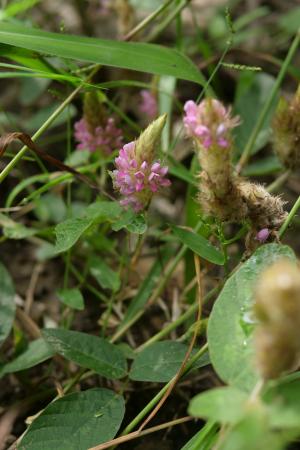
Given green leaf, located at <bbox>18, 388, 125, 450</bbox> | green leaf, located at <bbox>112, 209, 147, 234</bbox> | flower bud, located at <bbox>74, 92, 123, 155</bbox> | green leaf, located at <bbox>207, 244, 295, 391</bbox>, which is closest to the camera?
green leaf, located at <bbox>207, 244, 295, 391</bbox>

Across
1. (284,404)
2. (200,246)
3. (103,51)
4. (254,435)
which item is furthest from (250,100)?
(254,435)

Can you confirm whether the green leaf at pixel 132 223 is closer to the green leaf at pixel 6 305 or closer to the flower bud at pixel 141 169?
the flower bud at pixel 141 169

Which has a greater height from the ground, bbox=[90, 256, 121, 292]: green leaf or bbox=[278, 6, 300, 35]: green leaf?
bbox=[278, 6, 300, 35]: green leaf

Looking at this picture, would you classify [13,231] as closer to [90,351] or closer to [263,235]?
[90,351]

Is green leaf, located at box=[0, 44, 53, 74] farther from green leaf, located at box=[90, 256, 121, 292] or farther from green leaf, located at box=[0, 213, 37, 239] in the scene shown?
green leaf, located at box=[90, 256, 121, 292]

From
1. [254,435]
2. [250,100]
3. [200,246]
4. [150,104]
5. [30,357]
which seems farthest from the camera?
[250,100]

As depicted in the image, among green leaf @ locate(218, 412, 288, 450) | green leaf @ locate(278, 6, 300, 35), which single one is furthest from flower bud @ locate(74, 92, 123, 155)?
green leaf @ locate(278, 6, 300, 35)

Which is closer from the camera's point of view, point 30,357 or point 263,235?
point 263,235
